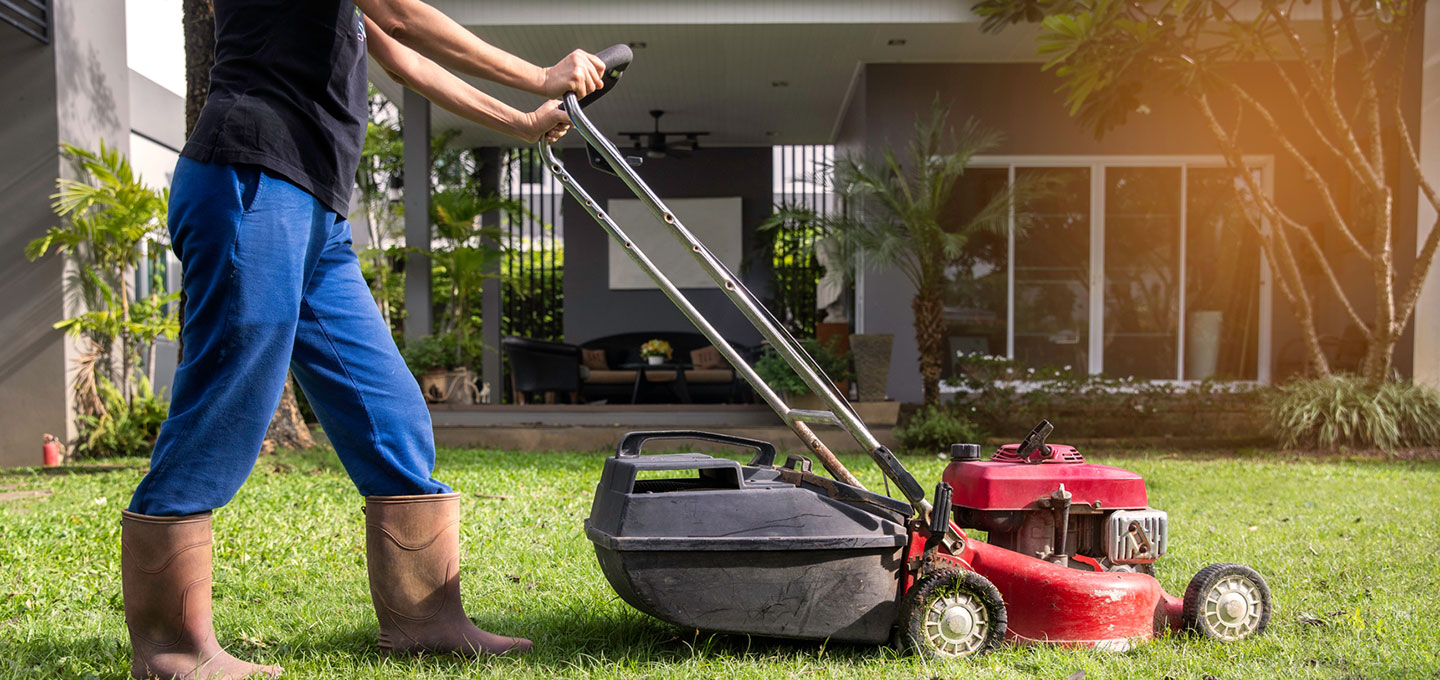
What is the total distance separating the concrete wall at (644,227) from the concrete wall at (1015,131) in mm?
5332

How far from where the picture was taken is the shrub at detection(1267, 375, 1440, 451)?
7004 mm

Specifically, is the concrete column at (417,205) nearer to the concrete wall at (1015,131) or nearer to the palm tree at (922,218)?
the palm tree at (922,218)

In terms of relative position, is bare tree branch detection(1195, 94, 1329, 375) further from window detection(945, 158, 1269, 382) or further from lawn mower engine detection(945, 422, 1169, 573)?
lawn mower engine detection(945, 422, 1169, 573)

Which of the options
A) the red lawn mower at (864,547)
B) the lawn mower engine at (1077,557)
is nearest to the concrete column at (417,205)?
the red lawn mower at (864,547)

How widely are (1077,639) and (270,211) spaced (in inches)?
75.7

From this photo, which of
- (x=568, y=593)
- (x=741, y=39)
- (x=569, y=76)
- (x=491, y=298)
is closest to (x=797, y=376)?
(x=741, y=39)

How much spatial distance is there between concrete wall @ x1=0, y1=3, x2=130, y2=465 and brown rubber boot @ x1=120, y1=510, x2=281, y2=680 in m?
6.28

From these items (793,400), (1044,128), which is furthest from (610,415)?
(1044,128)

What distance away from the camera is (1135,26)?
6.78m

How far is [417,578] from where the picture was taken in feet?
6.94

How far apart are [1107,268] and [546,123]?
891 centimetres

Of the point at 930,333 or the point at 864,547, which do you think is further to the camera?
the point at 930,333

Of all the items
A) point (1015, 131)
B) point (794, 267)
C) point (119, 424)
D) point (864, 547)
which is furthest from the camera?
point (794, 267)

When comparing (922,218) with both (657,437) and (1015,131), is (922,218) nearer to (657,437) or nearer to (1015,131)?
(1015,131)
